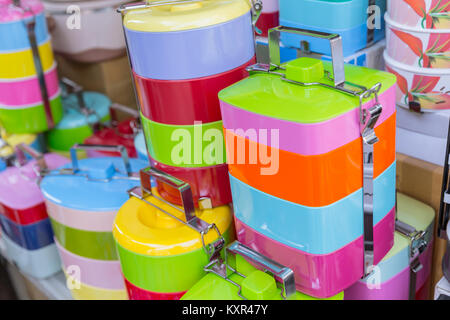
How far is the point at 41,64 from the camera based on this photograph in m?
1.35

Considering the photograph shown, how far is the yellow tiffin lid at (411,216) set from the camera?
85 centimetres

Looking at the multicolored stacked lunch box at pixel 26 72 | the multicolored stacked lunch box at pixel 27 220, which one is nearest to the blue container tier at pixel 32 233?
the multicolored stacked lunch box at pixel 27 220

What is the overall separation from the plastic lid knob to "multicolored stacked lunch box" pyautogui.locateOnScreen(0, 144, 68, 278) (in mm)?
665

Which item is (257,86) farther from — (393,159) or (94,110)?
(94,110)

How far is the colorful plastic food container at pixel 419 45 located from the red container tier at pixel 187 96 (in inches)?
9.4

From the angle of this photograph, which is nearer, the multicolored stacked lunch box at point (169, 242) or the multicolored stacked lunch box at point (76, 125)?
the multicolored stacked lunch box at point (169, 242)

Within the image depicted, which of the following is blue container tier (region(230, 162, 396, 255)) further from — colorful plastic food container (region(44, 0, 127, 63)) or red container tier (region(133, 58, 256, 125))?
colorful plastic food container (region(44, 0, 127, 63))

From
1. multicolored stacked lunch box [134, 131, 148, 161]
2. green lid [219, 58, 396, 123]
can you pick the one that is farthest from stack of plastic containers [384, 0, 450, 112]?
multicolored stacked lunch box [134, 131, 148, 161]

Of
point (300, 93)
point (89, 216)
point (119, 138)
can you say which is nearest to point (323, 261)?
point (300, 93)

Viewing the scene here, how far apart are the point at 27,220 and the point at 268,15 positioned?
27.6 inches

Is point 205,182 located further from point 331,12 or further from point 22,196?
point 22,196

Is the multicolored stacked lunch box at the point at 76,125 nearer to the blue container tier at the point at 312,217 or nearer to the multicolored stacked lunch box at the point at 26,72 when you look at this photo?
the multicolored stacked lunch box at the point at 26,72

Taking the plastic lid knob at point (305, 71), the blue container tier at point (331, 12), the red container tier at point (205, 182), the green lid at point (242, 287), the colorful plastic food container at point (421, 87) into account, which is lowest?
the green lid at point (242, 287)

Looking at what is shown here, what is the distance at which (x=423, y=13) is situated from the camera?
802 millimetres
